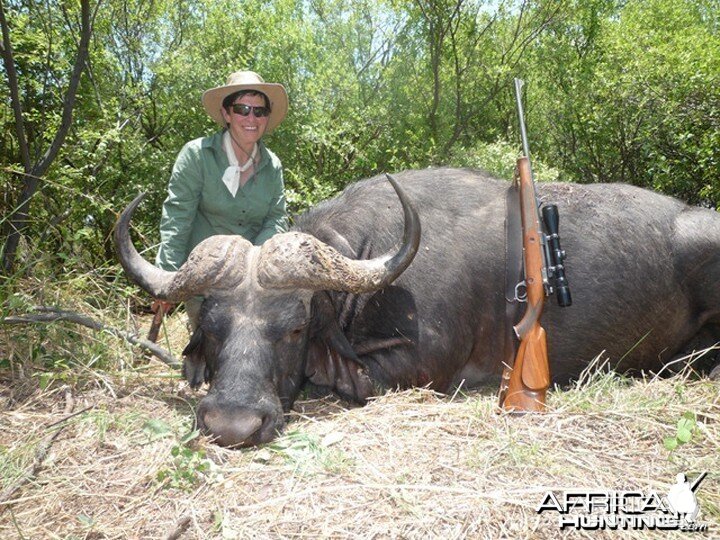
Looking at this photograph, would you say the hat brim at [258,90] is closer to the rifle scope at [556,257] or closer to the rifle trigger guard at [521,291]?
the rifle scope at [556,257]

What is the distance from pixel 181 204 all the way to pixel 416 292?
219 centimetres

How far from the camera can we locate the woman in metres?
5.07

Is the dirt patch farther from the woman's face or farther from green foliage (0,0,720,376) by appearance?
green foliage (0,0,720,376)

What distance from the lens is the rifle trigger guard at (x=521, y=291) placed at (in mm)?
4098

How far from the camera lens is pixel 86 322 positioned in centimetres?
482

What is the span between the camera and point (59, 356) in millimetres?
4590

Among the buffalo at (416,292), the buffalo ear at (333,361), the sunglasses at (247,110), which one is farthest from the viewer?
the sunglasses at (247,110)

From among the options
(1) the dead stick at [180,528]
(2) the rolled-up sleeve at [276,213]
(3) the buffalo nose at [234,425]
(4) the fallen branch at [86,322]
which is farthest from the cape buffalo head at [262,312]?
(2) the rolled-up sleeve at [276,213]

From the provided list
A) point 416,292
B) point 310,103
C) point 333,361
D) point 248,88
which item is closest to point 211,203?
point 248,88

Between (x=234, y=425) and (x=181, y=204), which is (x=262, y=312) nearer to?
(x=234, y=425)

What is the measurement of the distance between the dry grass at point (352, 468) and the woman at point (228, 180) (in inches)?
70.5

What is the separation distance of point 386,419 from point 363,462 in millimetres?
583

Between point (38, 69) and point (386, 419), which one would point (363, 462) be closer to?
point (386, 419)

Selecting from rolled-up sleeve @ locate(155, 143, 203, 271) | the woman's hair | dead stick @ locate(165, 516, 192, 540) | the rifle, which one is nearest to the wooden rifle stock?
the rifle
